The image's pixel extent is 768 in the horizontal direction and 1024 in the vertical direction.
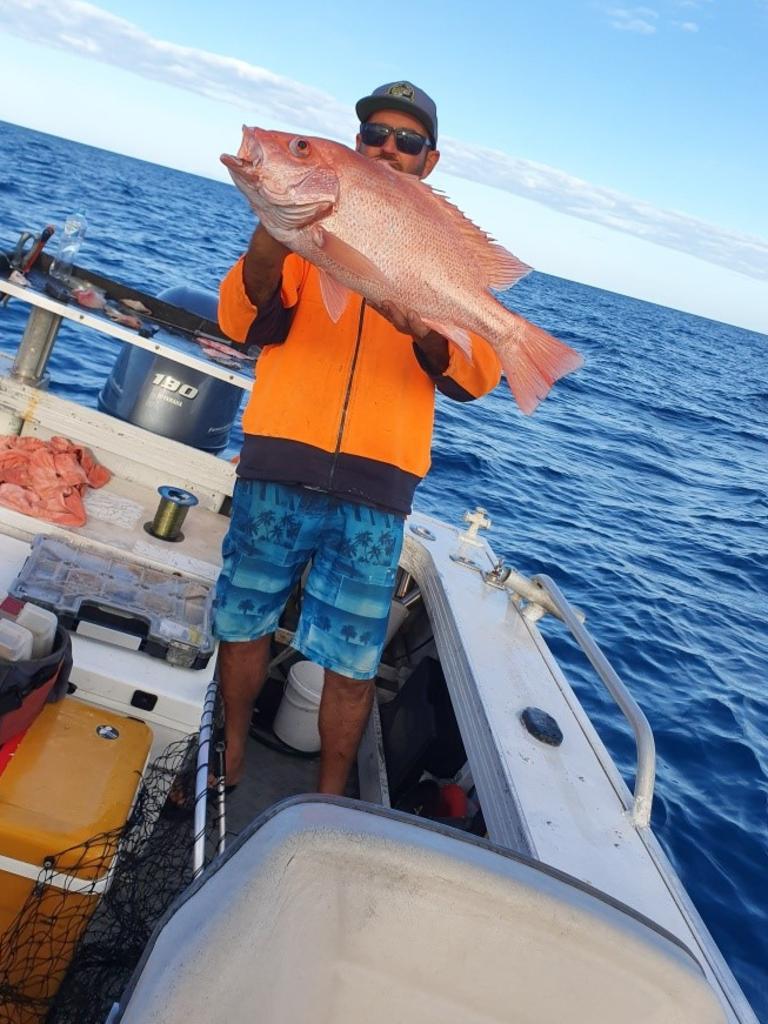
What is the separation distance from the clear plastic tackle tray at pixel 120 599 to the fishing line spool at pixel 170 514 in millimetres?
451

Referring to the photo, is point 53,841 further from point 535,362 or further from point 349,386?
point 535,362

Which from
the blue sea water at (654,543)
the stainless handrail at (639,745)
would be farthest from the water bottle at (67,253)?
the blue sea water at (654,543)

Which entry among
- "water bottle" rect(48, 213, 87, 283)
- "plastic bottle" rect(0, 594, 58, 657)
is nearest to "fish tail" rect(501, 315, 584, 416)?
"plastic bottle" rect(0, 594, 58, 657)

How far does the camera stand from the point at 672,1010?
1373 millimetres

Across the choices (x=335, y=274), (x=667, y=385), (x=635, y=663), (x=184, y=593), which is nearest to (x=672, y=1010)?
(x=335, y=274)

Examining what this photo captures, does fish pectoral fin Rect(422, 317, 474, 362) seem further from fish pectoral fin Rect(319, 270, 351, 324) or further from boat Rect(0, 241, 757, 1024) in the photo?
boat Rect(0, 241, 757, 1024)

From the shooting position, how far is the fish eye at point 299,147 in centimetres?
198

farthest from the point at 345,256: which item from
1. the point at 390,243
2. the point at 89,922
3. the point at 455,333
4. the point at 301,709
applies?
the point at 301,709

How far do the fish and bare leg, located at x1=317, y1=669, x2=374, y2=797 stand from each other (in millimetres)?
1311

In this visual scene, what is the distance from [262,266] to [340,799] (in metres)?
1.62

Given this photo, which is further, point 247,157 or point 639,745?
point 639,745

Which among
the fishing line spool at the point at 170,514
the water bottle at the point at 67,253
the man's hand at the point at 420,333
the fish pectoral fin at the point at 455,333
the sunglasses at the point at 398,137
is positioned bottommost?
the fishing line spool at the point at 170,514

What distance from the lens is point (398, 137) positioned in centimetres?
250

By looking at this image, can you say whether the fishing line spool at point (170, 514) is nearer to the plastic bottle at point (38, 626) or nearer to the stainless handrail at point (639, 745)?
the plastic bottle at point (38, 626)
